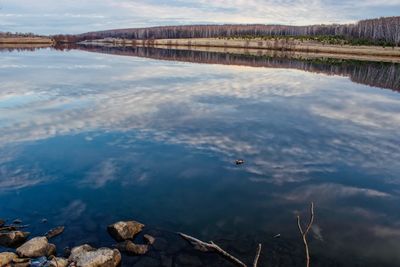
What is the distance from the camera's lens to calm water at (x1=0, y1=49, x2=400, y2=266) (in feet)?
33.3

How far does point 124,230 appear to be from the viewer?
998 centimetres

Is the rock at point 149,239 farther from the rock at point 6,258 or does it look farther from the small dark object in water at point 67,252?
the rock at point 6,258

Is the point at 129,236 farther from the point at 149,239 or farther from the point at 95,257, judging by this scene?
the point at 95,257

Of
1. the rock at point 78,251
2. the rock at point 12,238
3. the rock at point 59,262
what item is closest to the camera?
the rock at point 59,262

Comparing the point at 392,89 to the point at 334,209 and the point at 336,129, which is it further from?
the point at 334,209

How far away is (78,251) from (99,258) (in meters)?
0.77

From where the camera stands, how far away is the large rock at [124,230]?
991 centimetres

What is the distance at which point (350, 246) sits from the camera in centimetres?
988

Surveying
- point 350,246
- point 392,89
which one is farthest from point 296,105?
point 350,246

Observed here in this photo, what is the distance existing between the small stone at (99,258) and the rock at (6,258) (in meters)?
1.53

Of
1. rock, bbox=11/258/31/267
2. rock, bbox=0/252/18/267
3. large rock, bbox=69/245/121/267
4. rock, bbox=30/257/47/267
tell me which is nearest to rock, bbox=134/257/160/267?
large rock, bbox=69/245/121/267

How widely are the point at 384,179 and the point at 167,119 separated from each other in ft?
40.2

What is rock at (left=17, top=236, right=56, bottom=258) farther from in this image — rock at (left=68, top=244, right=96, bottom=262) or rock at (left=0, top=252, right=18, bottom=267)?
rock at (left=68, top=244, right=96, bottom=262)

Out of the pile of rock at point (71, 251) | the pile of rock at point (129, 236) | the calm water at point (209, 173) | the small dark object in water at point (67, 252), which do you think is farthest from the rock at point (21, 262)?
the pile of rock at point (129, 236)
